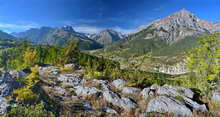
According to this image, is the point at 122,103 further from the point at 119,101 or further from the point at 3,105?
the point at 3,105

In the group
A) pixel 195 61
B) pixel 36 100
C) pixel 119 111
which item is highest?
pixel 195 61

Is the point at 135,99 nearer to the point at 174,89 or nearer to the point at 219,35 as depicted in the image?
the point at 174,89

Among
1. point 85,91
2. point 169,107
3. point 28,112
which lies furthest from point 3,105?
point 169,107

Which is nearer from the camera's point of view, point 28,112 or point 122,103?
point 28,112

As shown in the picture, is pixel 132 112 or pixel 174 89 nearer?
pixel 132 112

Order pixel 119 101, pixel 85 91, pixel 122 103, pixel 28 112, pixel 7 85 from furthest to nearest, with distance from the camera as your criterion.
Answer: pixel 85 91 < pixel 119 101 < pixel 122 103 < pixel 7 85 < pixel 28 112

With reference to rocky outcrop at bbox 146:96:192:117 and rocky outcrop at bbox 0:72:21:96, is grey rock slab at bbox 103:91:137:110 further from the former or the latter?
rocky outcrop at bbox 0:72:21:96

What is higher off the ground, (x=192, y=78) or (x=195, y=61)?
(x=195, y=61)

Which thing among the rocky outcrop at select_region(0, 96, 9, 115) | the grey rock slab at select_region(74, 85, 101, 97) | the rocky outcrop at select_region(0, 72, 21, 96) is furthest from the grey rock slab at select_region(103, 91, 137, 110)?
the rocky outcrop at select_region(0, 96, 9, 115)

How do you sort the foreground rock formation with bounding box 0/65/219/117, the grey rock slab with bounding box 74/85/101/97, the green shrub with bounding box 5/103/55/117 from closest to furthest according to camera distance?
1. the green shrub with bounding box 5/103/55/117
2. the foreground rock formation with bounding box 0/65/219/117
3. the grey rock slab with bounding box 74/85/101/97

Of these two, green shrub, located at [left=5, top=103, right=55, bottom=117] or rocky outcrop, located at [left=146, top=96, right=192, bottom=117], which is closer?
green shrub, located at [left=5, top=103, right=55, bottom=117]

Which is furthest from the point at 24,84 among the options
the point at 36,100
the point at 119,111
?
the point at 119,111

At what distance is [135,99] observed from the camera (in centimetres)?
1973

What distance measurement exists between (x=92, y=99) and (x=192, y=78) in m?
22.0
